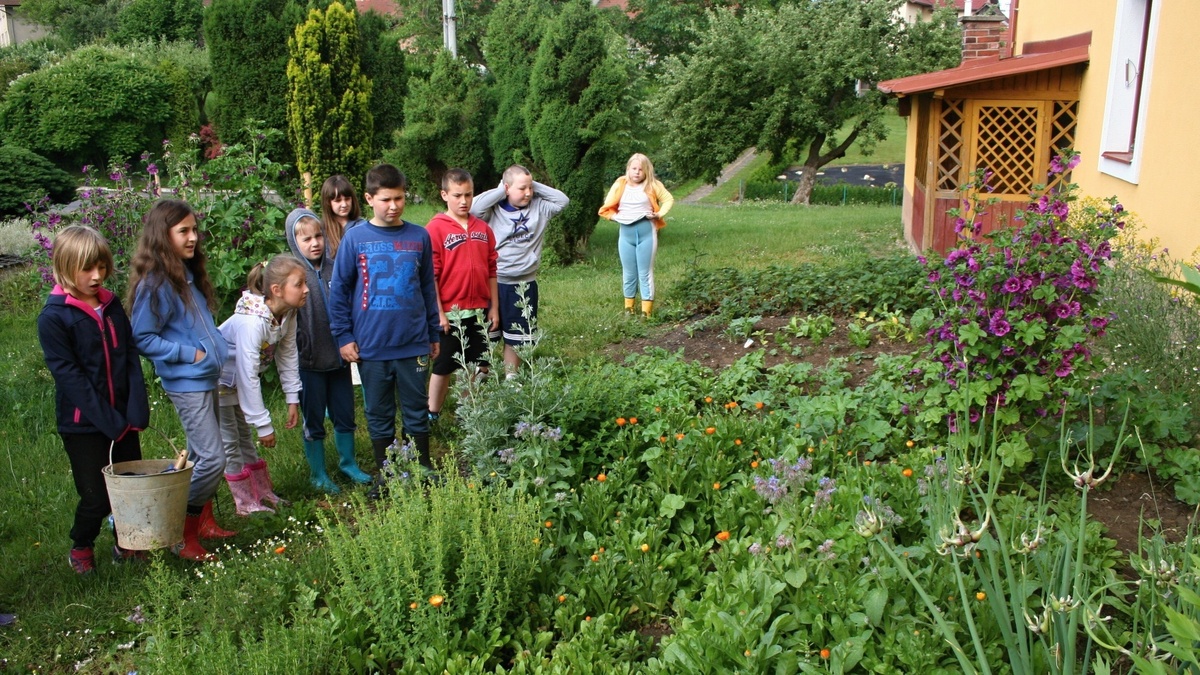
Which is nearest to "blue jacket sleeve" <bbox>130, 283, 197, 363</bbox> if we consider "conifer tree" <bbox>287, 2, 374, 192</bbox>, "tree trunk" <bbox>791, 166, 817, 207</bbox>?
"conifer tree" <bbox>287, 2, 374, 192</bbox>

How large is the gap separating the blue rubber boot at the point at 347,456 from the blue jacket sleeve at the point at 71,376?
4.73 feet

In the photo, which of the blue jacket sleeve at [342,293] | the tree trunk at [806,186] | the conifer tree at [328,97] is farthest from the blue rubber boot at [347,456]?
the tree trunk at [806,186]

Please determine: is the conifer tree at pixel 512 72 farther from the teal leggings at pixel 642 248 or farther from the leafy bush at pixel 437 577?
the leafy bush at pixel 437 577

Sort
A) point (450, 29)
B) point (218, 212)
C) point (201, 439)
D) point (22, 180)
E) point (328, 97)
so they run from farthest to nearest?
1. point (450, 29)
2. point (328, 97)
3. point (22, 180)
4. point (218, 212)
5. point (201, 439)


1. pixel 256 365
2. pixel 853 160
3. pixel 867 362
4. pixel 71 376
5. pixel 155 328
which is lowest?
pixel 853 160

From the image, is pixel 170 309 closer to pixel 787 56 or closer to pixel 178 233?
pixel 178 233

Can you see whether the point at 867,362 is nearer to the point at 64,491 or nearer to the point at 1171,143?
the point at 1171,143

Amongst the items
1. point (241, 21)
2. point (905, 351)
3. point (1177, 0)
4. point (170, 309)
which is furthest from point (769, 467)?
point (241, 21)

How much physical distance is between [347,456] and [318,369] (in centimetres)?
52

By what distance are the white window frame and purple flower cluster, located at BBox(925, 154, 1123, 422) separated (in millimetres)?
4685

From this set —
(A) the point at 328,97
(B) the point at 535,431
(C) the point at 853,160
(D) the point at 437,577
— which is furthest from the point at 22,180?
(C) the point at 853,160

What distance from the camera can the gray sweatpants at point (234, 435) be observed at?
443 centimetres

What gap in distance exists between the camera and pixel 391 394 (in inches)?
188

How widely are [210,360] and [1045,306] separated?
3.55m
